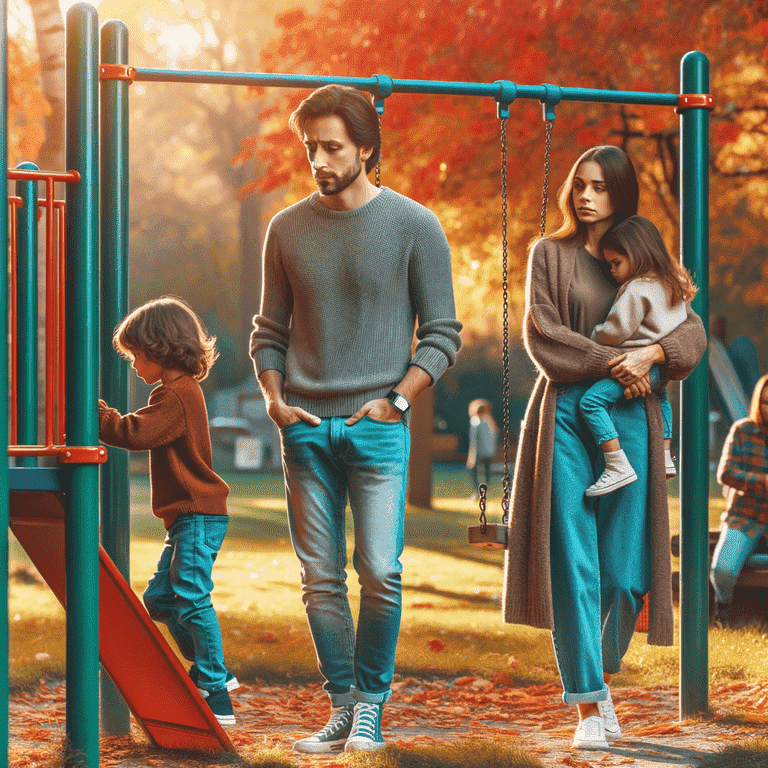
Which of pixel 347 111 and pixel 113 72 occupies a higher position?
pixel 113 72

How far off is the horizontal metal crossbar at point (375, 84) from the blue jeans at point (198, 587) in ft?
5.60

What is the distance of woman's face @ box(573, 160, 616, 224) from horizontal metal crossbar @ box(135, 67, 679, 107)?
496 mm

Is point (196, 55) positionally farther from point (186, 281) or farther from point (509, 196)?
point (509, 196)

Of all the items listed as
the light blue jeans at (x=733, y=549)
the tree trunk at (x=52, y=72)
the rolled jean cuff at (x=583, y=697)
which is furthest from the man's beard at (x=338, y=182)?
the tree trunk at (x=52, y=72)

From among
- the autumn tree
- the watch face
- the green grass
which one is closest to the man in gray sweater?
the watch face

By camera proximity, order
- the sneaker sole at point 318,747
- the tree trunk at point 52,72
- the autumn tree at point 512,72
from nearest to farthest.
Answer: the sneaker sole at point 318,747 < the tree trunk at point 52,72 < the autumn tree at point 512,72

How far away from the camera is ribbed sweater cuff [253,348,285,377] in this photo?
4074mm

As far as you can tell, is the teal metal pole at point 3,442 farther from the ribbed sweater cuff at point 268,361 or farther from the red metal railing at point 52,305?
the ribbed sweater cuff at point 268,361

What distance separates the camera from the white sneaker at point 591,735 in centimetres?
413

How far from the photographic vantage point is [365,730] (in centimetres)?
388

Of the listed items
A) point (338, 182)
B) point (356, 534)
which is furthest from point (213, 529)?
point (338, 182)

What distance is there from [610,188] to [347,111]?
105cm

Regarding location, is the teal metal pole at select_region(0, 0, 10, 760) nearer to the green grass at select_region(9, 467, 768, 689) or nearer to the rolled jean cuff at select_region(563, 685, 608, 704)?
the rolled jean cuff at select_region(563, 685, 608, 704)

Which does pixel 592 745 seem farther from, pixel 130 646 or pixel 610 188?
pixel 610 188
